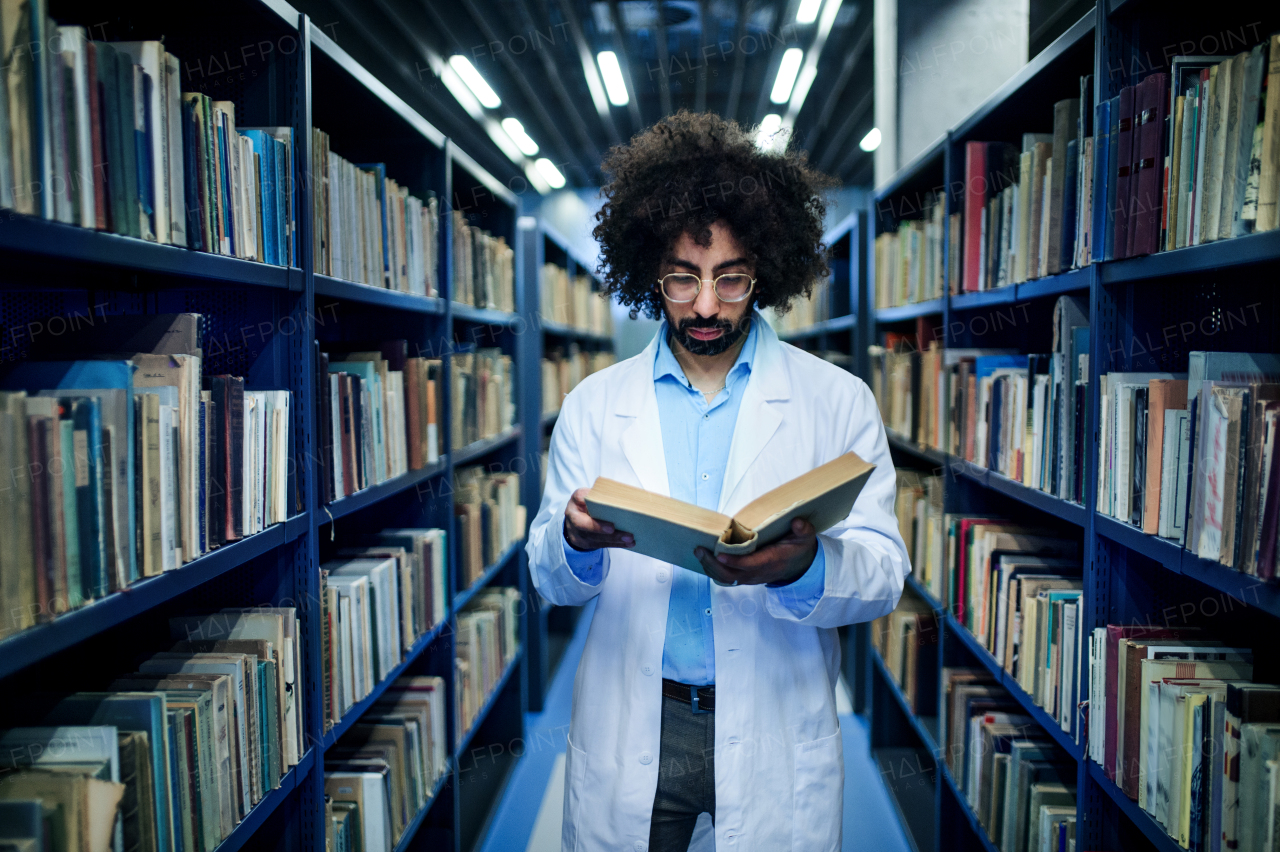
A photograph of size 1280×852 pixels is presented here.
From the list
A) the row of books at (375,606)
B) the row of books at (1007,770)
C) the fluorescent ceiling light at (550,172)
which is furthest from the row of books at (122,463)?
the fluorescent ceiling light at (550,172)

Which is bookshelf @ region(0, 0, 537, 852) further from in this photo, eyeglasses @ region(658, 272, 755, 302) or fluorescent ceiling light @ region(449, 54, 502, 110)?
fluorescent ceiling light @ region(449, 54, 502, 110)

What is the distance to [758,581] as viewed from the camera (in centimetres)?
123

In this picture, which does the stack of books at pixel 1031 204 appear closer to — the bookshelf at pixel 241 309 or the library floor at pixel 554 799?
the bookshelf at pixel 241 309

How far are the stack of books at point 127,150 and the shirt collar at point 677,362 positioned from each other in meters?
0.76

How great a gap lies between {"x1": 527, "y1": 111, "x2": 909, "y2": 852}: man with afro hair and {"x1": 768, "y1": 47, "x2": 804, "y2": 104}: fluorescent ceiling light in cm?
402

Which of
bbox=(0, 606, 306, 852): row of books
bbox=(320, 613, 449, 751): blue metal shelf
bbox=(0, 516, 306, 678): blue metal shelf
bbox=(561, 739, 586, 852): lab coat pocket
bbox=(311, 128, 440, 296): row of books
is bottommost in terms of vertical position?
bbox=(561, 739, 586, 852): lab coat pocket

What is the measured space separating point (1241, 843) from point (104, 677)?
5.94ft

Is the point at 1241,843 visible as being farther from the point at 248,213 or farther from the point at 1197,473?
the point at 248,213

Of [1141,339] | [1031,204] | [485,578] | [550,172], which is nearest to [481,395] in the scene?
[485,578]

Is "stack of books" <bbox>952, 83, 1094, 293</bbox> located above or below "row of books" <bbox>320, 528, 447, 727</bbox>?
above

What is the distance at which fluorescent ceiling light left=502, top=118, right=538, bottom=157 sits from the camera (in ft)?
21.0

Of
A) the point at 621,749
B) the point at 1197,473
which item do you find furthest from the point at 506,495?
the point at 1197,473

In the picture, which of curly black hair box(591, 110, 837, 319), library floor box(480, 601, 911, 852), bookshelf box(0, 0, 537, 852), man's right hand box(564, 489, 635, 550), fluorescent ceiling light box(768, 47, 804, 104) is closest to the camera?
bookshelf box(0, 0, 537, 852)

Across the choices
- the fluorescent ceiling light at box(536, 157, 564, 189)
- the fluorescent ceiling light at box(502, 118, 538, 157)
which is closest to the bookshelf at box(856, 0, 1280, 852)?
the fluorescent ceiling light at box(502, 118, 538, 157)
